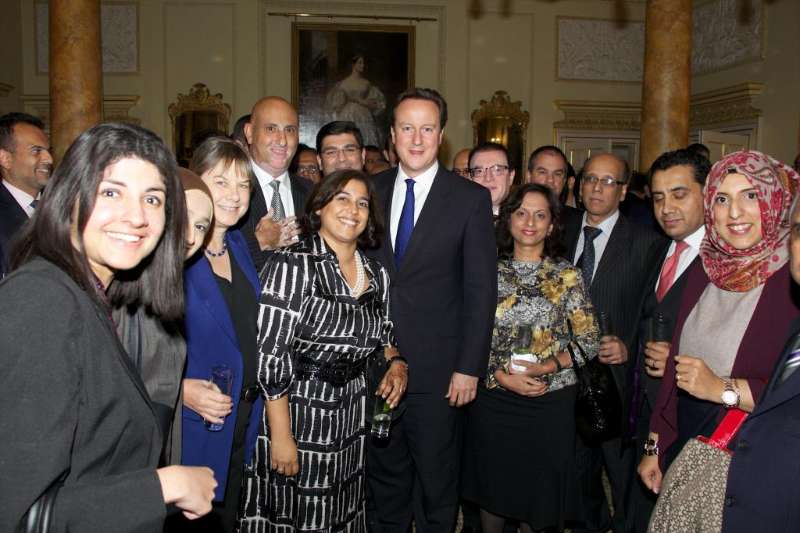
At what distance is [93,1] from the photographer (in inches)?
269

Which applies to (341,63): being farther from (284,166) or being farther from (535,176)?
(284,166)

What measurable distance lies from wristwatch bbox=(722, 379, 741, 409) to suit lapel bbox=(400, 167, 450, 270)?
140 centimetres

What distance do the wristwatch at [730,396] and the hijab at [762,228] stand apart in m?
0.35

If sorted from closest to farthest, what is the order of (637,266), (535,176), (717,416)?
(717,416)
(637,266)
(535,176)

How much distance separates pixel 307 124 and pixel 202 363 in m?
8.86

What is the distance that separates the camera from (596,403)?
2969mm

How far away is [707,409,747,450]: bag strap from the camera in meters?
1.92

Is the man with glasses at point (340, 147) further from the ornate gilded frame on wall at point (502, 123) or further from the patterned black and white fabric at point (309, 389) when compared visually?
the ornate gilded frame on wall at point (502, 123)

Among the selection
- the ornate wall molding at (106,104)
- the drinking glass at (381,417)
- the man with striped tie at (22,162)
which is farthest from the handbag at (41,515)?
the ornate wall molding at (106,104)

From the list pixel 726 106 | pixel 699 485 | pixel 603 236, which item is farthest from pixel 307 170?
pixel 726 106

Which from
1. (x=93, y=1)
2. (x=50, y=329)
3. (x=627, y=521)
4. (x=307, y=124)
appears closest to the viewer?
(x=50, y=329)

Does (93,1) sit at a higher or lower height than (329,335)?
higher

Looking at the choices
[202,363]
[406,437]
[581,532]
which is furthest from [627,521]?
[202,363]

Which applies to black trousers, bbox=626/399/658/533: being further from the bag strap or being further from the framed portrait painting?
the framed portrait painting
